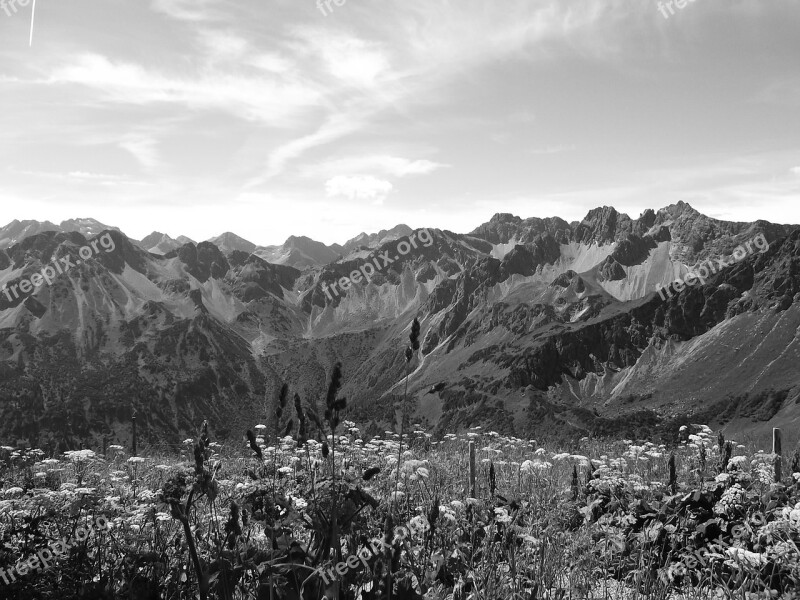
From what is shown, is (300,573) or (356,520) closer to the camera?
(300,573)

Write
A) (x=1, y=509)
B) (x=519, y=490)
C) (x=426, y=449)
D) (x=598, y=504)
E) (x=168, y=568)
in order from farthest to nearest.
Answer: (x=426, y=449) → (x=519, y=490) → (x=598, y=504) → (x=1, y=509) → (x=168, y=568)

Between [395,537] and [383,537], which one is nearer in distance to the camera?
[383,537]

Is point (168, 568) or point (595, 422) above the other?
point (168, 568)

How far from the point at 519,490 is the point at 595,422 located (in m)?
192

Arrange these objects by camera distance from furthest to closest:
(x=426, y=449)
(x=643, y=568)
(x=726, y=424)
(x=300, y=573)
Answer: (x=726, y=424), (x=426, y=449), (x=643, y=568), (x=300, y=573)

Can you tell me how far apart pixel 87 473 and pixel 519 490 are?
9.34 metres

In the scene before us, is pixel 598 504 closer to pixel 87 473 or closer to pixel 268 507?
pixel 268 507

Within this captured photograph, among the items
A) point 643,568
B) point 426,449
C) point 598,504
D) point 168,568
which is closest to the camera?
point 168,568

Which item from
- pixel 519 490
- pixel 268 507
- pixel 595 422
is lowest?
pixel 595 422

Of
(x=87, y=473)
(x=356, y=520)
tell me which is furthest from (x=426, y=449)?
(x=356, y=520)

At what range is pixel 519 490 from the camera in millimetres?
11117

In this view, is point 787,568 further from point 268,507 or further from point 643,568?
point 268,507

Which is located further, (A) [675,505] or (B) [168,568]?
(A) [675,505]

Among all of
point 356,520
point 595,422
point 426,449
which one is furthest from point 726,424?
point 356,520
